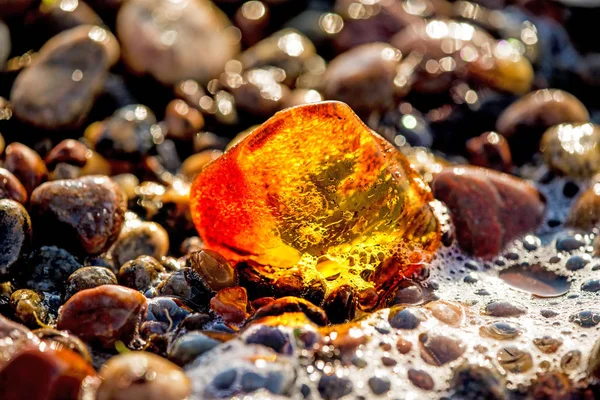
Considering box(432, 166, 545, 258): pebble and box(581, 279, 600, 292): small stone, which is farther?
box(432, 166, 545, 258): pebble

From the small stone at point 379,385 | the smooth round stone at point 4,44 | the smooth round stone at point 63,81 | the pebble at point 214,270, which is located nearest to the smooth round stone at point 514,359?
the small stone at point 379,385

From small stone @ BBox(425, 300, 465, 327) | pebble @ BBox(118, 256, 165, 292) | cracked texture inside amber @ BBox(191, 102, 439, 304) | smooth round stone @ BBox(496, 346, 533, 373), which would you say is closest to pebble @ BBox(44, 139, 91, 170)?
pebble @ BBox(118, 256, 165, 292)

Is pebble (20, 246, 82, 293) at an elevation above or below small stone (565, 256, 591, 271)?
above

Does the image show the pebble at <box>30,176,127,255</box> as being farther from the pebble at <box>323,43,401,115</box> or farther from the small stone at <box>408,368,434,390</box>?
the pebble at <box>323,43,401,115</box>

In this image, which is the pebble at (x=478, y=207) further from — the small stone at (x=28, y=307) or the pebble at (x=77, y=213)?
the small stone at (x=28, y=307)

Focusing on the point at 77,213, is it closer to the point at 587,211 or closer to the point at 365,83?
the point at 365,83
